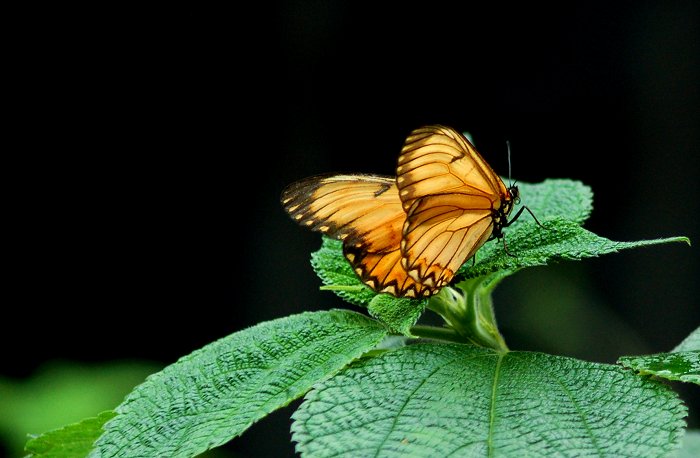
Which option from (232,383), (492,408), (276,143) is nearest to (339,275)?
(232,383)

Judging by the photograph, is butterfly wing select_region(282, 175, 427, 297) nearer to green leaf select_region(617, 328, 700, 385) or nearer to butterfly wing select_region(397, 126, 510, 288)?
butterfly wing select_region(397, 126, 510, 288)

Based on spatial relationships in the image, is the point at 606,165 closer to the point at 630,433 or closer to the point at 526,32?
the point at 526,32

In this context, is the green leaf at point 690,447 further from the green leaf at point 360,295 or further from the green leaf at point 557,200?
the green leaf at point 360,295

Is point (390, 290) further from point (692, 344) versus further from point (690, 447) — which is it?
point (690, 447)

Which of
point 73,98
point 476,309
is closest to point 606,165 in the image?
point 73,98

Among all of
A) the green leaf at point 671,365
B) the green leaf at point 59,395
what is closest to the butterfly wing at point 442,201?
the green leaf at point 671,365

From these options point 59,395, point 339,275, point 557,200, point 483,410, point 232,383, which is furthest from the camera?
point 59,395
